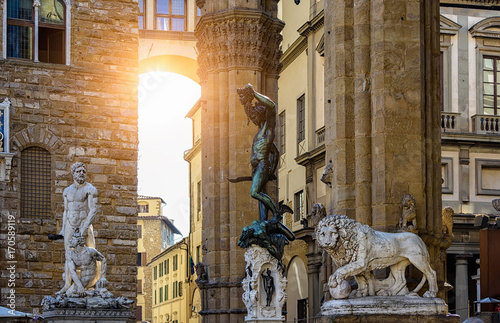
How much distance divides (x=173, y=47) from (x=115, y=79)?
12619 mm

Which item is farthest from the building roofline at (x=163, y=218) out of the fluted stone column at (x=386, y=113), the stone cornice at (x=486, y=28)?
the fluted stone column at (x=386, y=113)

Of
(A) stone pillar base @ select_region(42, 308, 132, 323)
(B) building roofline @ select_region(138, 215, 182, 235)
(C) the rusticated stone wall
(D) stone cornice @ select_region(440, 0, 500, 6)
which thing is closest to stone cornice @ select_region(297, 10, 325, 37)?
(D) stone cornice @ select_region(440, 0, 500, 6)

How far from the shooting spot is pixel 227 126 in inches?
872

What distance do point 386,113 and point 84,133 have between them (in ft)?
49.4

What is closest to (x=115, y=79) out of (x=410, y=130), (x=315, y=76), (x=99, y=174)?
(x=99, y=174)

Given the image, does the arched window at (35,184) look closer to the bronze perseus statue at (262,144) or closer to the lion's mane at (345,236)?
the bronze perseus statue at (262,144)

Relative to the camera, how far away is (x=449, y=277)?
28203 mm

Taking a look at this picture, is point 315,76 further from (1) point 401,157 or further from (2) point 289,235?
(1) point 401,157

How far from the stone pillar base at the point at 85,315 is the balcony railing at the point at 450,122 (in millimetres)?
14726

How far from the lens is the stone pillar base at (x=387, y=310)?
9938 millimetres

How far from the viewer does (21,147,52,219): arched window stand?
81.5 ft

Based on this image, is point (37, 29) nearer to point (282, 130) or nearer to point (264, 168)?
point (264, 168)

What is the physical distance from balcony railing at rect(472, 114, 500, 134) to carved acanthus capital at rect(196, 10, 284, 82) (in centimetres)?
903

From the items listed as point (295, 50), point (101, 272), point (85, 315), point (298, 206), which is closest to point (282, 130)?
point (295, 50)
